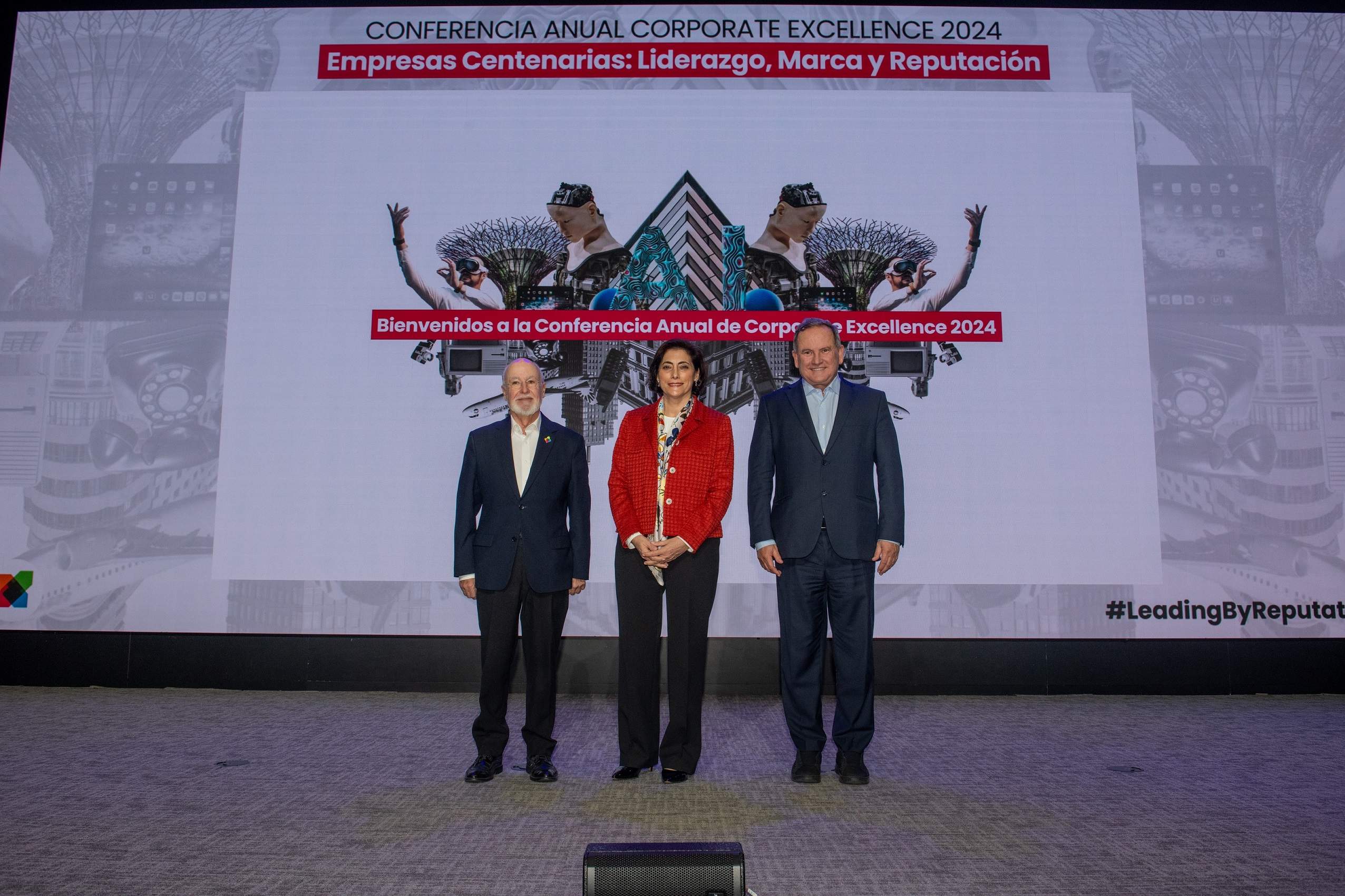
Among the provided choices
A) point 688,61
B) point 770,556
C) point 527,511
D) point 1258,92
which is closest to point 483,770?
point 527,511

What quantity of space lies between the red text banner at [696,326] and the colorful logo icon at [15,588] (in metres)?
2.18

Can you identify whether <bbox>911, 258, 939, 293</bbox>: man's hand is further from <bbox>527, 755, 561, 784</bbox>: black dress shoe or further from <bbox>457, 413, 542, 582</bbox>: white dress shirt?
<bbox>527, 755, 561, 784</bbox>: black dress shoe

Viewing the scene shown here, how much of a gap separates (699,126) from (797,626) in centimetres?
274

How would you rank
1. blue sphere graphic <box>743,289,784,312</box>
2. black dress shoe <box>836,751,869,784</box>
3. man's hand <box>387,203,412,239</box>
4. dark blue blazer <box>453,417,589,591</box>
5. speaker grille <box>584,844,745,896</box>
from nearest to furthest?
speaker grille <box>584,844,745,896</box>, black dress shoe <box>836,751,869,784</box>, dark blue blazer <box>453,417,589,591</box>, blue sphere graphic <box>743,289,784,312</box>, man's hand <box>387,203,412,239</box>

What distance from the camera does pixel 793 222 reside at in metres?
4.04

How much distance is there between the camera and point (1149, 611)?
151 inches

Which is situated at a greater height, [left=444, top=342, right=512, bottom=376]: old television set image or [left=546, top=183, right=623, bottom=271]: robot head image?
[left=546, top=183, right=623, bottom=271]: robot head image

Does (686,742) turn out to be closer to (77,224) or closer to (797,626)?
(797,626)

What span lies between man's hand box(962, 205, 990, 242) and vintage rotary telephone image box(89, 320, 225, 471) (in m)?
3.75

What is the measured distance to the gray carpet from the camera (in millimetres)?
1691

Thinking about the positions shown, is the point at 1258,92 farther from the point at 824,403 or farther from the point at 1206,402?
the point at 824,403

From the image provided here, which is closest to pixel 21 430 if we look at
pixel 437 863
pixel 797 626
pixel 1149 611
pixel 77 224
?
pixel 77 224

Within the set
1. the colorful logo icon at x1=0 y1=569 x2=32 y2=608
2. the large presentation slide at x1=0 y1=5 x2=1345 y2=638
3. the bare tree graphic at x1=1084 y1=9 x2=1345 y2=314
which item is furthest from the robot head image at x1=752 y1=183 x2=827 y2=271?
the colorful logo icon at x1=0 y1=569 x2=32 y2=608

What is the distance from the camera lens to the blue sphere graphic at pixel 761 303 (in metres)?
3.96
